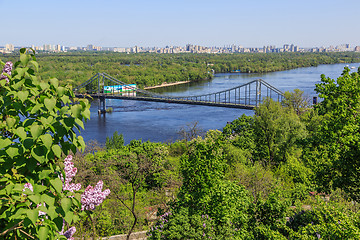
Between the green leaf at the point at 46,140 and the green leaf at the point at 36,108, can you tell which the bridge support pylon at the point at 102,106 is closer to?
the green leaf at the point at 36,108

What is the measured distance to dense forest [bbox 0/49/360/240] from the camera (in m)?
2.28

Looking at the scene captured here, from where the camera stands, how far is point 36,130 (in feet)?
7.18

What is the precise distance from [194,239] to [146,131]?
2999 centimetres

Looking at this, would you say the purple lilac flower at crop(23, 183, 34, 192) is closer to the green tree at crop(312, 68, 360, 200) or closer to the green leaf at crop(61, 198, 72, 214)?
the green leaf at crop(61, 198, 72, 214)

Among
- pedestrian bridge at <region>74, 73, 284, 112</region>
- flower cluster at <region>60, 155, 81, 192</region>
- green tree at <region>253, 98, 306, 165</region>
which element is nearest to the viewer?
flower cluster at <region>60, 155, 81, 192</region>

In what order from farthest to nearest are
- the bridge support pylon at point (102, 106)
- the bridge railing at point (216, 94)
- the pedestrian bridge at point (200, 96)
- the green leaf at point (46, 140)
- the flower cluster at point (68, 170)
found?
the bridge railing at point (216, 94) → the bridge support pylon at point (102, 106) → the pedestrian bridge at point (200, 96) → the flower cluster at point (68, 170) → the green leaf at point (46, 140)

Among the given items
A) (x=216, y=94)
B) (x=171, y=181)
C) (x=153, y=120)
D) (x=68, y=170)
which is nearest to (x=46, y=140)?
(x=68, y=170)

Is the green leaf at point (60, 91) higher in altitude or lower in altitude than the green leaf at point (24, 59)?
lower

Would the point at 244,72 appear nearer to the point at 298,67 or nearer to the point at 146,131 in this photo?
the point at 298,67

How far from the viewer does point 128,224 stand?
12.1 m

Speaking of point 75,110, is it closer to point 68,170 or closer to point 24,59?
point 24,59

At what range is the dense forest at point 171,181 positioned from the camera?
2281mm

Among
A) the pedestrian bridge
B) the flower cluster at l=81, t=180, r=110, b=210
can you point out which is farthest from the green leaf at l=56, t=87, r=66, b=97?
the pedestrian bridge

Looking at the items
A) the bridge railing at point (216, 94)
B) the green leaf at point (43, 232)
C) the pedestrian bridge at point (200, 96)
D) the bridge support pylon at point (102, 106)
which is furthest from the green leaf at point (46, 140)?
the bridge railing at point (216, 94)
